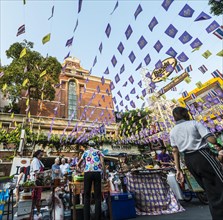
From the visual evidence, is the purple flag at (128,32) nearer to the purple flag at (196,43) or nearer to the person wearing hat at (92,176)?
the purple flag at (196,43)

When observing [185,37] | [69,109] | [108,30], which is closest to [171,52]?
[185,37]

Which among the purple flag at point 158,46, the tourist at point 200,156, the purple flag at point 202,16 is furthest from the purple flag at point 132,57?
the tourist at point 200,156

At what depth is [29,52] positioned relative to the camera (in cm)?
1883

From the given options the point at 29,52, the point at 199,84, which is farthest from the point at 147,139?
the point at 29,52

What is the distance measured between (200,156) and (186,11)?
461cm

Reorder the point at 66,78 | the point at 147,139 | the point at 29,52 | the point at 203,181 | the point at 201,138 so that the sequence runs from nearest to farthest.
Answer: the point at 203,181, the point at 201,138, the point at 29,52, the point at 147,139, the point at 66,78

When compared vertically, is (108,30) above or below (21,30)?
below

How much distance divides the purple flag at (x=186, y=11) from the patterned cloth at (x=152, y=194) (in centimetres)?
473

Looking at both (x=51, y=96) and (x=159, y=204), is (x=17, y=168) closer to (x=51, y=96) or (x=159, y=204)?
(x=159, y=204)

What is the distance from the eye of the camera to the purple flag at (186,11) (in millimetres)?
4688

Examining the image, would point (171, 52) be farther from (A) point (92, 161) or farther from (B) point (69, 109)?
(B) point (69, 109)

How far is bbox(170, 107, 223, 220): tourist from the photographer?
1.83 meters

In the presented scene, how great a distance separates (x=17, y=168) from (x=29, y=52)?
47.7ft

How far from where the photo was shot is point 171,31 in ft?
17.7
